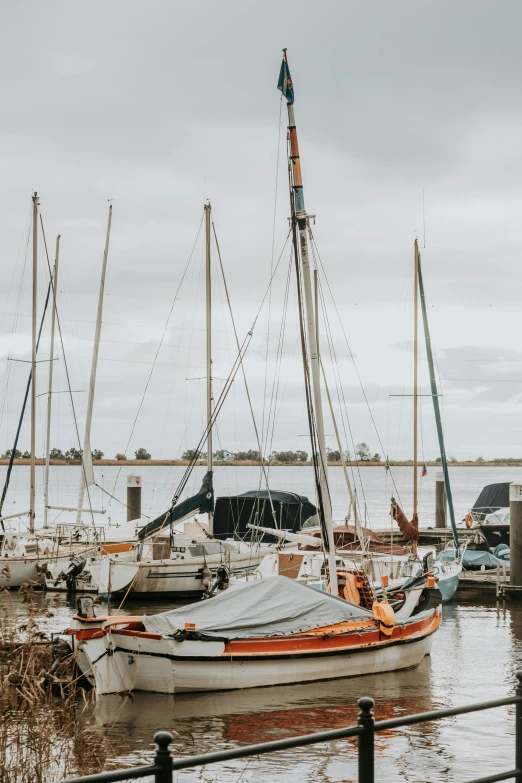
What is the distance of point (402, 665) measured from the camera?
64.3ft

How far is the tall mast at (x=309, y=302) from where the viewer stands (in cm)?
1945

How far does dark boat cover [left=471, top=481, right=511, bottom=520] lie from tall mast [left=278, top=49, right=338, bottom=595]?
30862 mm

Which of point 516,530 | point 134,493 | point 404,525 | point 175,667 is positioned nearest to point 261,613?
point 175,667

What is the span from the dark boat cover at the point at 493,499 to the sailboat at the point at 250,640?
1219 inches

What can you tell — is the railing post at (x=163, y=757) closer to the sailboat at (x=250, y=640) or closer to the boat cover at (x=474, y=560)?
the sailboat at (x=250, y=640)

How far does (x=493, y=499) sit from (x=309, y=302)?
33.9 meters

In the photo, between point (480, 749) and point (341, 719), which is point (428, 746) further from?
point (341, 719)

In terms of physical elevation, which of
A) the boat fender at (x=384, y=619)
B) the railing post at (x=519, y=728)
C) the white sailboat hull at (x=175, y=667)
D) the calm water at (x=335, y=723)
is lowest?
the calm water at (x=335, y=723)

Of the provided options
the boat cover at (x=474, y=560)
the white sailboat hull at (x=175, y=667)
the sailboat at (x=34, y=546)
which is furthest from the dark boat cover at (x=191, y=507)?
the white sailboat hull at (x=175, y=667)

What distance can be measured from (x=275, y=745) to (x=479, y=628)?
22452mm

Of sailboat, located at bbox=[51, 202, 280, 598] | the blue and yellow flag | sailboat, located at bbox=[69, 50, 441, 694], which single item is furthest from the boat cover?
the blue and yellow flag

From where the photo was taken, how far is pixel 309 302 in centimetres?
1961

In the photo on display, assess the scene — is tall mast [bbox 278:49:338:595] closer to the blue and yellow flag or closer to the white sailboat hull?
the blue and yellow flag

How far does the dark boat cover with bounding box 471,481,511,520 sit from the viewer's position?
162ft
